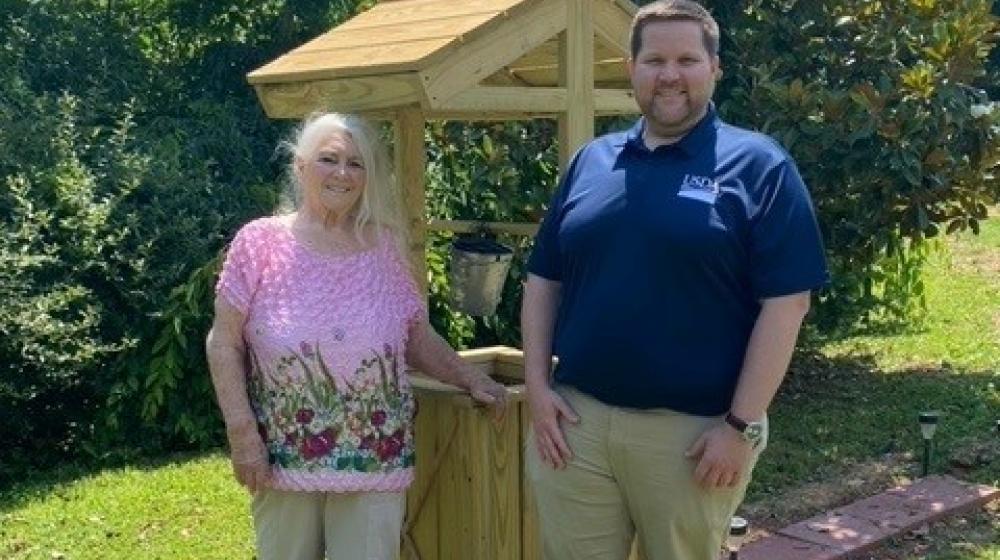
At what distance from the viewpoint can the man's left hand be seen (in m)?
2.66

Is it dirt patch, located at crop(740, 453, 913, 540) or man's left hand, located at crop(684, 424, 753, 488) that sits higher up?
man's left hand, located at crop(684, 424, 753, 488)

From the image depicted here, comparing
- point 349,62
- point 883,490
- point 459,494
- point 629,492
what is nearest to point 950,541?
point 883,490

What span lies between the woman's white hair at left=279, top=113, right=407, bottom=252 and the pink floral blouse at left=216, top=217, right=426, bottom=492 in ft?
0.32

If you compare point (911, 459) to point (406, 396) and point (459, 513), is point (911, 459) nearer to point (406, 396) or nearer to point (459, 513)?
point (459, 513)

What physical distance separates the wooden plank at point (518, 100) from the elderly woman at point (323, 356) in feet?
1.10

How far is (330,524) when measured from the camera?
3156 millimetres

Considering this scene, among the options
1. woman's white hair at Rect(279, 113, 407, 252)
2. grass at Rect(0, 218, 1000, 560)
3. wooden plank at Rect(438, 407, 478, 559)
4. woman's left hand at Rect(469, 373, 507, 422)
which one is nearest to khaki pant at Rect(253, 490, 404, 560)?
woman's left hand at Rect(469, 373, 507, 422)

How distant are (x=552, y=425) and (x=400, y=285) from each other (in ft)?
1.86

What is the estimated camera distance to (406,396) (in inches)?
125

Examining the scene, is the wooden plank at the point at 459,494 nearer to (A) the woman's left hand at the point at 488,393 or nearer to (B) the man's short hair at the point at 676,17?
(A) the woman's left hand at the point at 488,393

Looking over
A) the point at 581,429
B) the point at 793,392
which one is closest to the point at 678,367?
the point at 581,429

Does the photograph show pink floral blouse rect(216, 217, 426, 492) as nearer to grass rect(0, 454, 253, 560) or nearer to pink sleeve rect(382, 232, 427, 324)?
pink sleeve rect(382, 232, 427, 324)

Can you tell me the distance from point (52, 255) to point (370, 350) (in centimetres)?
385

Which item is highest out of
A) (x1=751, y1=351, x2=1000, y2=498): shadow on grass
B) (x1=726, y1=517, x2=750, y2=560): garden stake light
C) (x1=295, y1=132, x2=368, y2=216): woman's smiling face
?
(x1=295, y1=132, x2=368, y2=216): woman's smiling face
